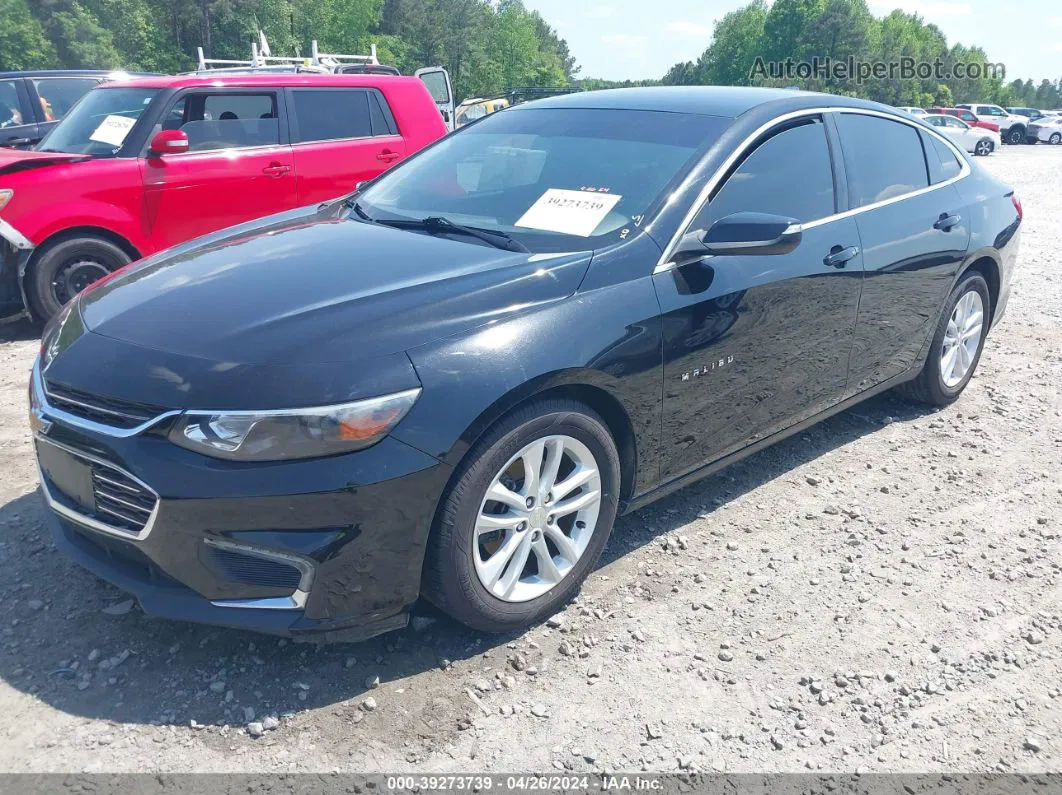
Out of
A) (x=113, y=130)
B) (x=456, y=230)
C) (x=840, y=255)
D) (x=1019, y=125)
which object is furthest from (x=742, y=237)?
(x=1019, y=125)

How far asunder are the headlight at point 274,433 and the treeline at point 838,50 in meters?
69.0

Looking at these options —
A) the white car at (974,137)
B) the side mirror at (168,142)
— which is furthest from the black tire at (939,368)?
the white car at (974,137)

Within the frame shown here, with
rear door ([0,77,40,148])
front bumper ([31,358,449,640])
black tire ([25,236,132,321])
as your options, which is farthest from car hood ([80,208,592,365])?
rear door ([0,77,40,148])

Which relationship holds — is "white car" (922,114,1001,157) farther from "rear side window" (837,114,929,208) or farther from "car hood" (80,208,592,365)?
"car hood" (80,208,592,365)

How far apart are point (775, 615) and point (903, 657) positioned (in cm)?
43

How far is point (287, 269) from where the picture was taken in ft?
9.68

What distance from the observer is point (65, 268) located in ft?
20.1

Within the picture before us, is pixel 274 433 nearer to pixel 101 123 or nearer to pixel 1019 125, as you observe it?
pixel 101 123

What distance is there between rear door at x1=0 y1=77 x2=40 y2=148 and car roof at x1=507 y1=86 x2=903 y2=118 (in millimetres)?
7755

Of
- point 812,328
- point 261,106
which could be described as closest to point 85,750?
point 812,328

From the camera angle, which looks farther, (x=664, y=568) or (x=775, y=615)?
(x=664, y=568)

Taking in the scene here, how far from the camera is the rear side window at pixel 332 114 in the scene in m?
6.98

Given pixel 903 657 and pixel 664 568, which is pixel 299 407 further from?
pixel 903 657

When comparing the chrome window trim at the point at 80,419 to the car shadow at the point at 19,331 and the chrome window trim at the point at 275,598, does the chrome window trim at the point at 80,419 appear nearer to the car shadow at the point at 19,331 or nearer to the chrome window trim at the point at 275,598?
the chrome window trim at the point at 275,598
